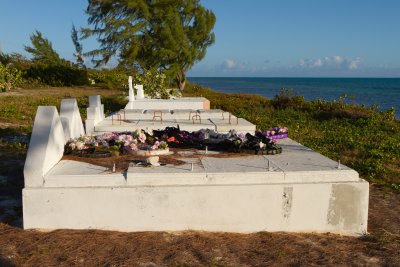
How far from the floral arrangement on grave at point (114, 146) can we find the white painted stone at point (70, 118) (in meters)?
0.34

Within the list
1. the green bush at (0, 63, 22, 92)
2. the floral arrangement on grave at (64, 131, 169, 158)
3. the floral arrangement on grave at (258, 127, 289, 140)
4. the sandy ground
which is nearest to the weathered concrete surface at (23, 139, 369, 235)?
the sandy ground

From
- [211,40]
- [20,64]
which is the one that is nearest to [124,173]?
[211,40]

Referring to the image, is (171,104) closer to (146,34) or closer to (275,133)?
(275,133)

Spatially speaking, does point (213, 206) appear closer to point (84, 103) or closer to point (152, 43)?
point (84, 103)

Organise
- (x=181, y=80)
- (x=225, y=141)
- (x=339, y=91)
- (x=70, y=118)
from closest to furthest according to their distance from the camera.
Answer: (x=225, y=141) → (x=70, y=118) → (x=181, y=80) → (x=339, y=91)

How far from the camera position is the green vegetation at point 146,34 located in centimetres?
2612

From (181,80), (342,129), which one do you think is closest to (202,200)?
(342,129)

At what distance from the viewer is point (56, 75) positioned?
29562 mm

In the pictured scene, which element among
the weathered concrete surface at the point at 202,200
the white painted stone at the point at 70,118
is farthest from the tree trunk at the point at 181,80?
the weathered concrete surface at the point at 202,200

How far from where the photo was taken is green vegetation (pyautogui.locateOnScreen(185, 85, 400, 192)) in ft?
26.8

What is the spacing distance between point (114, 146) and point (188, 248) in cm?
208

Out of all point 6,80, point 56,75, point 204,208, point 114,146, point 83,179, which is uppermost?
point 56,75

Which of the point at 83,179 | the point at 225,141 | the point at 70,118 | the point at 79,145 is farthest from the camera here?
the point at 70,118

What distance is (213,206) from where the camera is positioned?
4.45m
